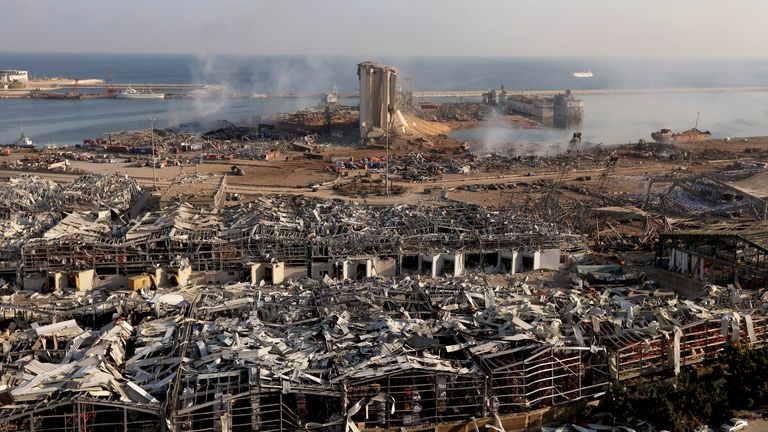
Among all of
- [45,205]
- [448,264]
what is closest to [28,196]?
[45,205]

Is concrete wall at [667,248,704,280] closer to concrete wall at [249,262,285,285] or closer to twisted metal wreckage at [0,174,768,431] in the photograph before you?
twisted metal wreckage at [0,174,768,431]

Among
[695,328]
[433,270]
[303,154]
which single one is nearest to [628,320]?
[695,328]

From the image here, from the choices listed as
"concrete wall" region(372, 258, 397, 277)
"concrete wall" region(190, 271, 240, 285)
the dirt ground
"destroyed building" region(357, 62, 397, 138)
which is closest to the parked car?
"concrete wall" region(372, 258, 397, 277)

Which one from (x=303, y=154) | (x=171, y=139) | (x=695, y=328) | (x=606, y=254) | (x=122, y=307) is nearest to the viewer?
(x=695, y=328)

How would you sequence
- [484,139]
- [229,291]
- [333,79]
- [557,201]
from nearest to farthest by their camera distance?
[229,291], [557,201], [484,139], [333,79]

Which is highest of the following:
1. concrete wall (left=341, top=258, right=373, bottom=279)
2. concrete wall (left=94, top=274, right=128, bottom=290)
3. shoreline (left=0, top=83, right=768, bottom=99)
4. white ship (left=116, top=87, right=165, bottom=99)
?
shoreline (left=0, top=83, right=768, bottom=99)

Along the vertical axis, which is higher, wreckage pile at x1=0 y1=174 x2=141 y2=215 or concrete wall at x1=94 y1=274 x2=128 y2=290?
wreckage pile at x1=0 y1=174 x2=141 y2=215

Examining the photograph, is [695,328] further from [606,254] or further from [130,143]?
[130,143]
